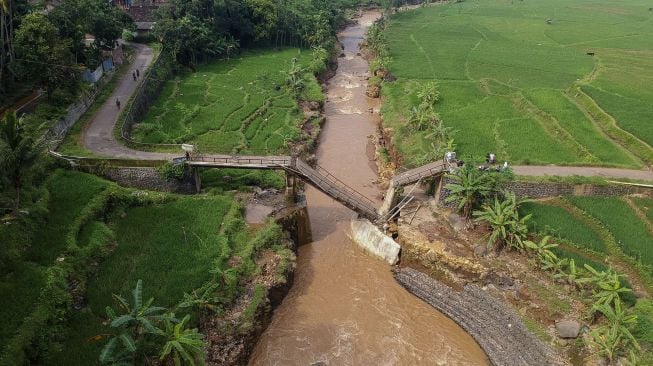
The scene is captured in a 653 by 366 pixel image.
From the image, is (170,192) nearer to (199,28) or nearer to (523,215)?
(523,215)

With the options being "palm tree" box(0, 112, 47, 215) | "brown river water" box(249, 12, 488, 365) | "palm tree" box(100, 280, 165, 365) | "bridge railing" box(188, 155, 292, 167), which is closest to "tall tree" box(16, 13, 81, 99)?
"palm tree" box(0, 112, 47, 215)

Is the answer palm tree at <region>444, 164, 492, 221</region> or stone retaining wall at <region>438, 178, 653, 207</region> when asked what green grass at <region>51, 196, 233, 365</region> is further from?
stone retaining wall at <region>438, 178, 653, 207</region>

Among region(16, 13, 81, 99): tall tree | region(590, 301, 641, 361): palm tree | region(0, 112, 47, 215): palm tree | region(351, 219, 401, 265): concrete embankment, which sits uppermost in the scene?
region(16, 13, 81, 99): tall tree

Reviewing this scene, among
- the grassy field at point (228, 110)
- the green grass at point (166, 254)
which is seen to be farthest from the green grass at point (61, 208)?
the grassy field at point (228, 110)

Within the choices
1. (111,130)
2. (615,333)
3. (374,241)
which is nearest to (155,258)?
(374,241)

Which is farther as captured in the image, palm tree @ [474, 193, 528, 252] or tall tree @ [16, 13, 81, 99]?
tall tree @ [16, 13, 81, 99]

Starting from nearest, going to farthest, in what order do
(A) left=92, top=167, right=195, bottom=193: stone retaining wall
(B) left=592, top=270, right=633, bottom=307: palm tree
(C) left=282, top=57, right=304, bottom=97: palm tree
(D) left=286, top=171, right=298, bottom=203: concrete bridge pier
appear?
(B) left=592, top=270, right=633, bottom=307: palm tree < (A) left=92, top=167, right=195, bottom=193: stone retaining wall < (D) left=286, top=171, right=298, bottom=203: concrete bridge pier < (C) left=282, top=57, right=304, bottom=97: palm tree
